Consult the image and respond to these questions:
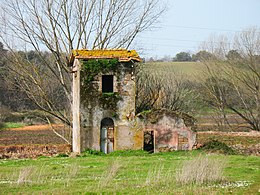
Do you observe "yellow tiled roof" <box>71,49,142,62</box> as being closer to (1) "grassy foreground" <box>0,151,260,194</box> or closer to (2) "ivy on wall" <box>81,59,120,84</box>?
(2) "ivy on wall" <box>81,59,120,84</box>

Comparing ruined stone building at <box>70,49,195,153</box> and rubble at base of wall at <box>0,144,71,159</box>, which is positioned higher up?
ruined stone building at <box>70,49,195,153</box>

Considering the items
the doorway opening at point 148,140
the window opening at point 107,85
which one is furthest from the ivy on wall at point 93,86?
the doorway opening at point 148,140

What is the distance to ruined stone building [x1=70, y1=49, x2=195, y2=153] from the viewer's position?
28734 millimetres

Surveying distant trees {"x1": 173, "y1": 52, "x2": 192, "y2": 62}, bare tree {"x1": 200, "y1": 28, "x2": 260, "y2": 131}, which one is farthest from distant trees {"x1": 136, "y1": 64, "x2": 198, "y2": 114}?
distant trees {"x1": 173, "y1": 52, "x2": 192, "y2": 62}

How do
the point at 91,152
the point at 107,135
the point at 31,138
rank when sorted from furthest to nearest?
the point at 31,138 → the point at 107,135 → the point at 91,152

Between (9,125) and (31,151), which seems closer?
(31,151)

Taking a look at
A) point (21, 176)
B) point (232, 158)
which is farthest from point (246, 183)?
point (232, 158)

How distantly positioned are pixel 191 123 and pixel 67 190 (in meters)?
16.0

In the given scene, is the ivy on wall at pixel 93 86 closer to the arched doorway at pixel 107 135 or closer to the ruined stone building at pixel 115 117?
the ruined stone building at pixel 115 117

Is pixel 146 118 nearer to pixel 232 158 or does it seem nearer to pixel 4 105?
pixel 232 158

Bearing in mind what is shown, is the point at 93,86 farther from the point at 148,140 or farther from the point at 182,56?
the point at 182,56

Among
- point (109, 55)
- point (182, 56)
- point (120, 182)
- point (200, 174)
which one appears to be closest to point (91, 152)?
point (109, 55)

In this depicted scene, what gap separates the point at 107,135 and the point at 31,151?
220 inches

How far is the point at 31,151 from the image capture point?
31312 mm
